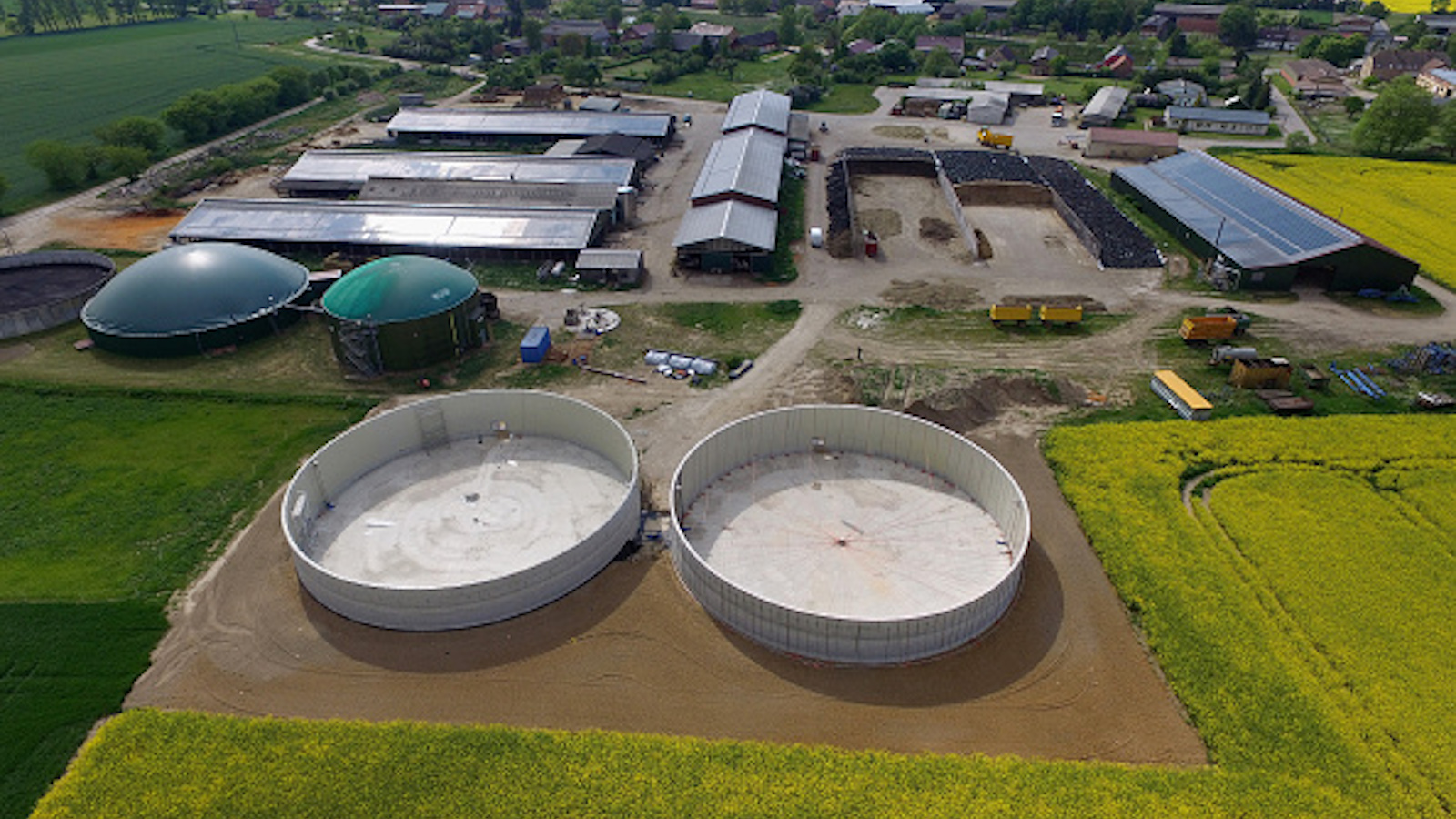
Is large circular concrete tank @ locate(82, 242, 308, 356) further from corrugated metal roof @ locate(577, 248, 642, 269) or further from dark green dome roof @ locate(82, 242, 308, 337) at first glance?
corrugated metal roof @ locate(577, 248, 642, 269)

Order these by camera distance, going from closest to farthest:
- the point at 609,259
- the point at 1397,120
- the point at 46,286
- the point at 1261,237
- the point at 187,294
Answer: the point at 187,294, the point at 46,286, the point at 609,259, the point at 1261,237, the point at 1397,120

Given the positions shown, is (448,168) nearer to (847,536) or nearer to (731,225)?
(731,225)

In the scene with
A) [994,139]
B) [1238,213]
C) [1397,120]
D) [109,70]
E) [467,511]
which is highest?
[1397,120]

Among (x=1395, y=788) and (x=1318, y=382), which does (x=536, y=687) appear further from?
(x=1318, y=382)

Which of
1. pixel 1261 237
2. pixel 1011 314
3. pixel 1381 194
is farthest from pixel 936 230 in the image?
pixel 1381 194

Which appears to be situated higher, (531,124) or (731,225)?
(531,124)

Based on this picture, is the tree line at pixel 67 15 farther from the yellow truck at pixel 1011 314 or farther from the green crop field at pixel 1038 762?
the green crop field at pixel 1038 762

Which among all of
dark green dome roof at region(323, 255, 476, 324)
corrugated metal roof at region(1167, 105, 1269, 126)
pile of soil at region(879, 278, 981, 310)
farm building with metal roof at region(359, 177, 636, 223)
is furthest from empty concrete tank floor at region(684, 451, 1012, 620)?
corrugated metal roof at region(1167, 105, 1269, 126)
